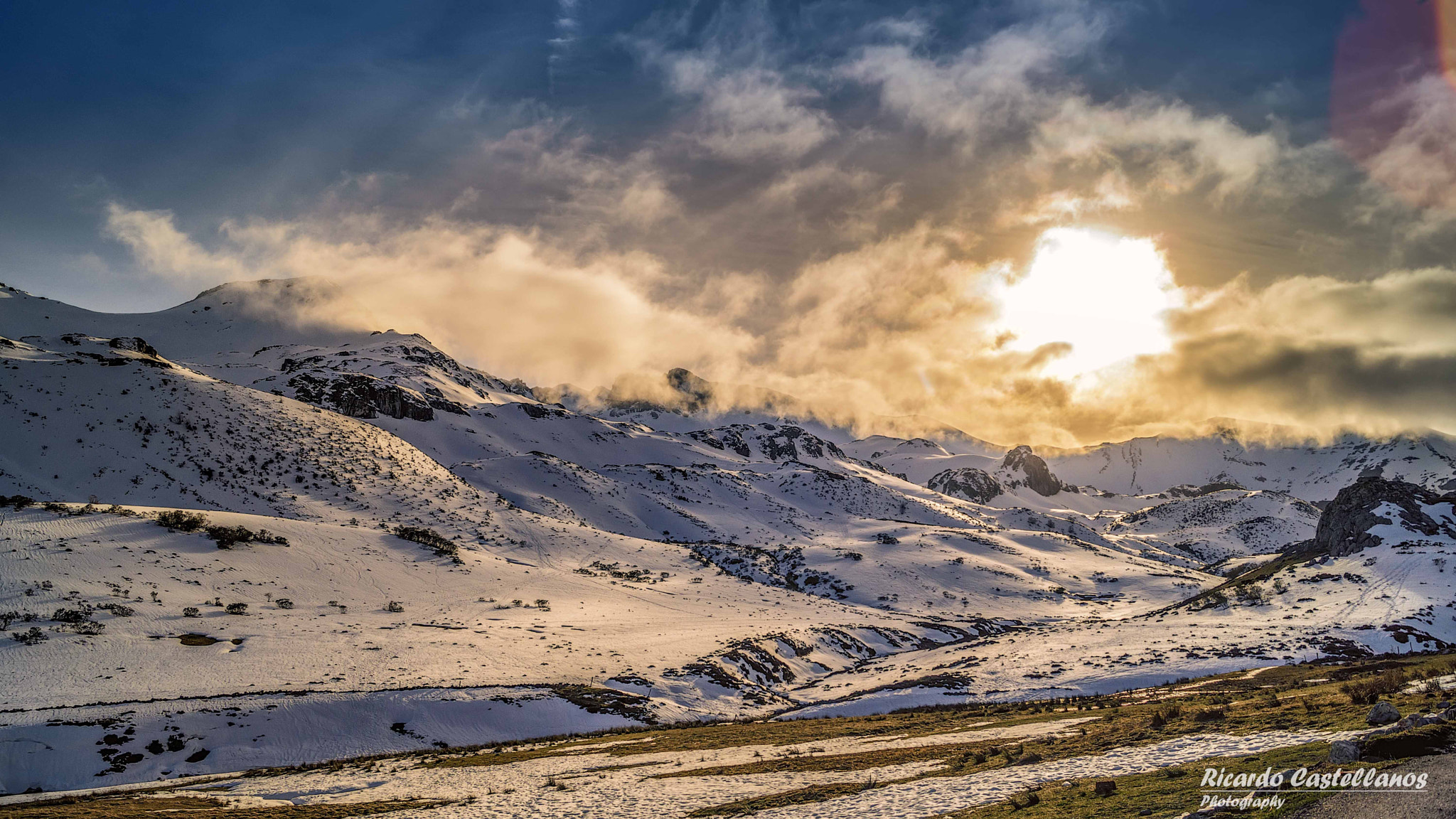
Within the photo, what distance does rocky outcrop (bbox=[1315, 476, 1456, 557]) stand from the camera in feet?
255

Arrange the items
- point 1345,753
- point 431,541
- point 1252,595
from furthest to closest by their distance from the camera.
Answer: point 431,541, point 1252,595, point 1345,753

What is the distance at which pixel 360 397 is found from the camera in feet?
567

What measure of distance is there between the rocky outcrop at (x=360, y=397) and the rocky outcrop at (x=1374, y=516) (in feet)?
578

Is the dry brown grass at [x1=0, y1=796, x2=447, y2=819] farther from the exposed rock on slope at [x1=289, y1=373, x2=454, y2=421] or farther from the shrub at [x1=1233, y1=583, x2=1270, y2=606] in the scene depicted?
the exposed rock on slope at [x1=289, y1=373, x2=454, y2=421]

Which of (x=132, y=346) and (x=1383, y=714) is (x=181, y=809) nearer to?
(x=1383, y=714)

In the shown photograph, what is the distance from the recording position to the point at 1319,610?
6312cm

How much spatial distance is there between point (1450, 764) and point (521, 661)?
55.0 m

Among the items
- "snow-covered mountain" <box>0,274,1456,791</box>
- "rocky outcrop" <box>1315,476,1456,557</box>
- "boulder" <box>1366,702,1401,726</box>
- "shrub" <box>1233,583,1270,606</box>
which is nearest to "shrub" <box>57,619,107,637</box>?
"snow-covered mountain" <box>0,274,1456,791</box>

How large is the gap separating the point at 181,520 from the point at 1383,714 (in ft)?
280

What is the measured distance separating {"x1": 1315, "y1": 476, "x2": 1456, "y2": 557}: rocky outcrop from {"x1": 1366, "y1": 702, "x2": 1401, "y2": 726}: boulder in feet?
260

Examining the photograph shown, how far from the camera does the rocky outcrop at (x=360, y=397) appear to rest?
16762 centimetres

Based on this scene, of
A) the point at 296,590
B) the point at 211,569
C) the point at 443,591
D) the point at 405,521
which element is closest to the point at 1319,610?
the point at 443,591

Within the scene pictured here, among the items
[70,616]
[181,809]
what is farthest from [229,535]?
[181,809]

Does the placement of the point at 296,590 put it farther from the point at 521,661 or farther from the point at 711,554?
the point at 711,554
